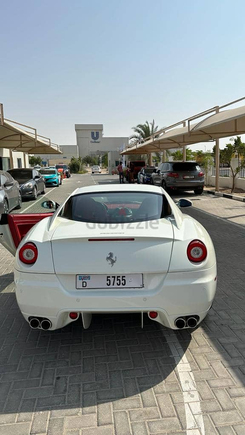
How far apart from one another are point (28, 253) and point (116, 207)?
1208 millimetres

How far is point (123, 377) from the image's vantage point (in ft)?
8.93

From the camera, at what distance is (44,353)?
3104mm

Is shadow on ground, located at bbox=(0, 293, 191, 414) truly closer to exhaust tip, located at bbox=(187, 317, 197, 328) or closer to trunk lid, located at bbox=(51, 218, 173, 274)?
exhaust tip, located at bbox=(187, 317, 197, 328)

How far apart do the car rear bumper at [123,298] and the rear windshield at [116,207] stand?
2.69 feet

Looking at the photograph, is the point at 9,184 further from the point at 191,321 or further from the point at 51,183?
the point at 51,183

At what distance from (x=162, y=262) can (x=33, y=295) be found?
1133mm

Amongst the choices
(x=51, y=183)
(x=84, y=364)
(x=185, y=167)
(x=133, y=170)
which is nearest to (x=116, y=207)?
(x=84, y=364)

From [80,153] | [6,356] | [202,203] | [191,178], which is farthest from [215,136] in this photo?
[80,153]

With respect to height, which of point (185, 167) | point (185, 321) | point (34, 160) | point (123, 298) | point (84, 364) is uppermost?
point (34, 160)

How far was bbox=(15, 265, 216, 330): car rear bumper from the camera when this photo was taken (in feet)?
8.94

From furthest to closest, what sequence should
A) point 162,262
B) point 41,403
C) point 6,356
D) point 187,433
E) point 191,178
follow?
point 191,178 < point 6,356 < point 162,262 < point 41,403 < point 187,433

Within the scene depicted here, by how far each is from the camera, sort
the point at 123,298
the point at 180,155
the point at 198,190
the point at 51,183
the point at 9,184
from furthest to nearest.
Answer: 1. the point at 180,155
2. the point at 51,183
3. the point at 198,190
4. the point at 9,184
5. the point at 123,298

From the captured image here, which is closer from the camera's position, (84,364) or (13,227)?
(84,364)

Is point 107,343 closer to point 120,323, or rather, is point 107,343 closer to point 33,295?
point 120,323
